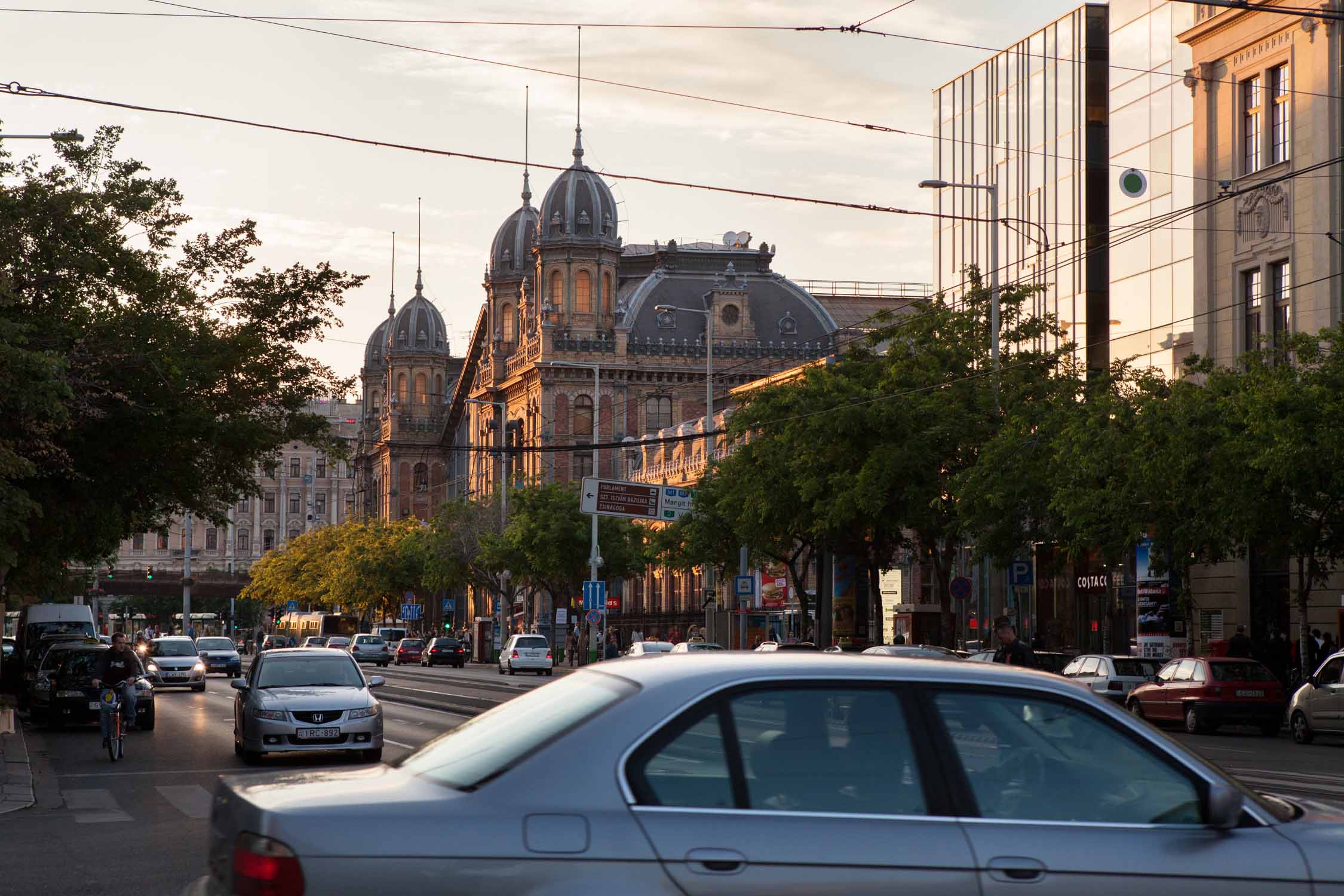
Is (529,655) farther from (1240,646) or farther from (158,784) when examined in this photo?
(158,784)

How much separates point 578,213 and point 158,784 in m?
87.4

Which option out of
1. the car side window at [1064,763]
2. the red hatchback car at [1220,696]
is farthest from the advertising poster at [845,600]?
the car side window at [1064,763]

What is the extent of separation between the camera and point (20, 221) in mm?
23750

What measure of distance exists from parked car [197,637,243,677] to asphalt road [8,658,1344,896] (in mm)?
23470

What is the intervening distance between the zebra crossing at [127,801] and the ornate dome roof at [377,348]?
151509mm

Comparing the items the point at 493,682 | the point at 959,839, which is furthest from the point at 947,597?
the point at 959,839

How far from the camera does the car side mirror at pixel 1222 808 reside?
5.54 m

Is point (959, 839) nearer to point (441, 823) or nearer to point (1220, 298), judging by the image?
point (441, 823)

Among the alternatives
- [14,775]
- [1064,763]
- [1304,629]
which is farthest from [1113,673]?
[1064,763]

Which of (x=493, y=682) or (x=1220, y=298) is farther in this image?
(x=493, y=682)

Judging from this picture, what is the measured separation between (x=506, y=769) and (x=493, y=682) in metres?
46.8

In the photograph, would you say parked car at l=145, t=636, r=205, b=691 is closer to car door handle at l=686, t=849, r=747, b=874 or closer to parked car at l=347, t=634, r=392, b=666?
parked car at l=347, t=634, r=392, b=666

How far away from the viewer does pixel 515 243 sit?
12256 centimetres

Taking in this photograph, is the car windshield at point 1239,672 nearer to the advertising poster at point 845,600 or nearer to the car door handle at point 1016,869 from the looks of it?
the car door handle at point 1016,869
